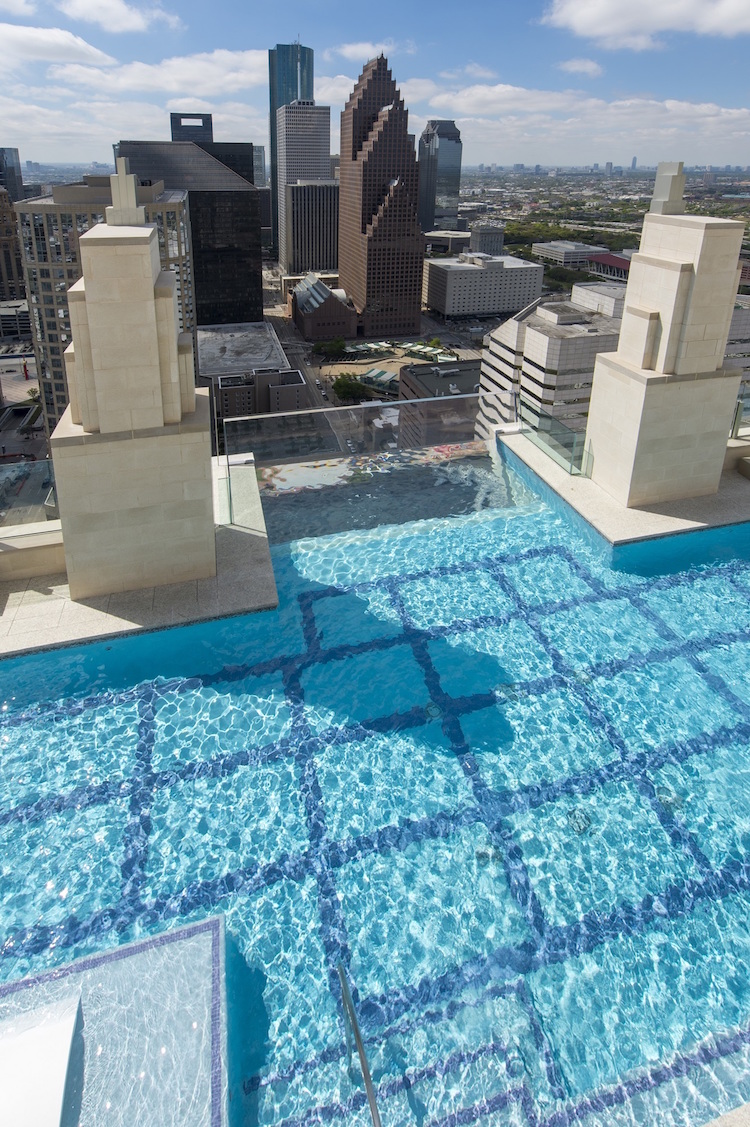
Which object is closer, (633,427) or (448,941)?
(448,941)

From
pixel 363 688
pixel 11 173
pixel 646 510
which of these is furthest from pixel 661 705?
pixel 11 173

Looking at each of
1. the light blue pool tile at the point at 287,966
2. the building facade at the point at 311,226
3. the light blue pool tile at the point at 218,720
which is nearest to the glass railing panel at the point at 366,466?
the light blue pool tile at the point at 218,720

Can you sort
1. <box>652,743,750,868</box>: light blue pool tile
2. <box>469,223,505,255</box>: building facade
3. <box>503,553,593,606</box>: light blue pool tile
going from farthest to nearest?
1. <box>469,223,505,255</box>: building facade
2. <box>503,553,593,606</box>: light blue pool tile
3. <box>652,743,750,868</box>: light blue pool tile

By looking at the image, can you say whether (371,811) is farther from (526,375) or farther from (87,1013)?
(526,375)

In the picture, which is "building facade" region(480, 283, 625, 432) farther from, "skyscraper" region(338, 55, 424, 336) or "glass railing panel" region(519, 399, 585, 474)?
"skyscraper" region(338, 55, 424, 336)

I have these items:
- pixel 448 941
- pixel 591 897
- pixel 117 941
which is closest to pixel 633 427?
pixel 591 897

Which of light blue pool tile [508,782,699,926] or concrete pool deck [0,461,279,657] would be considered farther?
concrete pool deck [0,461,279,657]

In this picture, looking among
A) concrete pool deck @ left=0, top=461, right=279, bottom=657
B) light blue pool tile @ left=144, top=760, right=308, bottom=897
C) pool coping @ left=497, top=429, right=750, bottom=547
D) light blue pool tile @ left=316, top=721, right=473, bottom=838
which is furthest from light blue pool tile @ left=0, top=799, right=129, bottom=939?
pool coping @ left=497, top=429, right=750, bottom=547
